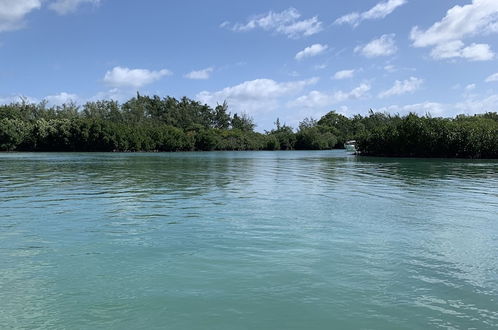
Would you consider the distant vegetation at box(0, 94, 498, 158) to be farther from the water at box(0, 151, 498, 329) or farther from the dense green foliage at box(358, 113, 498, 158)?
the water at box(0, 151, 498, 329)

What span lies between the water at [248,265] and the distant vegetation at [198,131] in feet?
192

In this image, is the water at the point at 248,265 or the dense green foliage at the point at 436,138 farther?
the dense green foliage at the point at 436,138

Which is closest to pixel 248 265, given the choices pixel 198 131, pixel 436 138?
pixel 436 138

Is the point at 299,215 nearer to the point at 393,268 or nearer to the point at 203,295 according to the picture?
the point at 393,268

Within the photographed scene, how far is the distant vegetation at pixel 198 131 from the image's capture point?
73.9m

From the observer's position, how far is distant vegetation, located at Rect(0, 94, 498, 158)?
73938 millimetres

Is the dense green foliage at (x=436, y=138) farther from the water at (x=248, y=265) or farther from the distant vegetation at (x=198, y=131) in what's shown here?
the water at (x=248, y=265)

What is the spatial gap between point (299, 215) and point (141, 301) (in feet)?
31.4

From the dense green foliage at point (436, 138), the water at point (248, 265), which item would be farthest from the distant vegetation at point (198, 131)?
the water at point (248, 265)

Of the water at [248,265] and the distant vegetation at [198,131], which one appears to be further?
the distant vegetation at [198,131]

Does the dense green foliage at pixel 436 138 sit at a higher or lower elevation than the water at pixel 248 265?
higher

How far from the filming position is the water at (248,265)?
24.3 feet

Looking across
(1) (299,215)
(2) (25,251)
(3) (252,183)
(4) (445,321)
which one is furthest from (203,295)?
(3) (252,183)

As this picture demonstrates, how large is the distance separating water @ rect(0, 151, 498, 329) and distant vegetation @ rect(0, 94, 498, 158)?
192ft
